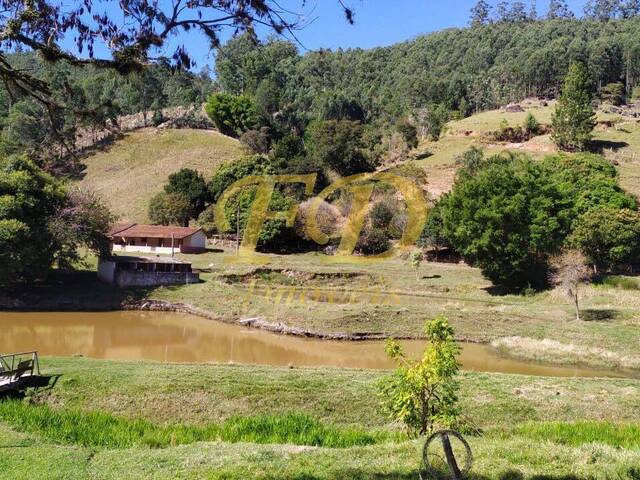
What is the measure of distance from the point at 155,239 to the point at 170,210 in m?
7.63

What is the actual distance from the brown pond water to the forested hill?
5614 cm

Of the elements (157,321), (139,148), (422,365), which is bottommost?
(157,321)

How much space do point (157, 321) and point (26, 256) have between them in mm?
7752

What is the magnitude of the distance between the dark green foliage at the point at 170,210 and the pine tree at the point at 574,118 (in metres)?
44.4

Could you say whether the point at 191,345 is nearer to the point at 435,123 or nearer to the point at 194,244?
the point at 194,244

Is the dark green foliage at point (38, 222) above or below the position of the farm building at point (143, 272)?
above

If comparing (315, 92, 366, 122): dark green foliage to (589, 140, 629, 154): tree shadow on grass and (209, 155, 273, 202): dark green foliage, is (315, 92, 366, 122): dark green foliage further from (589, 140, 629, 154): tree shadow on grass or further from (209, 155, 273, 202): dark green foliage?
(589, 140, 629, 154): tree shadow on grass

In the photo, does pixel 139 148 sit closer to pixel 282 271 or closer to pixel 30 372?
pixel 282 271

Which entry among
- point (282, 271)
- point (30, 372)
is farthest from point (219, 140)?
point (30, 372)

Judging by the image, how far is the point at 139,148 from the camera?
80.6 meters

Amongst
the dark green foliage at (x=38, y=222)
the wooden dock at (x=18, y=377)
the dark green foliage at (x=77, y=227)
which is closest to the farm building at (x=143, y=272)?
the dark green foliage at (x=77, y=227)

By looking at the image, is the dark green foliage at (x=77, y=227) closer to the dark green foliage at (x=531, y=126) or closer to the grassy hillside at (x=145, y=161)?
the grassy hillside at (x=145, y=161)

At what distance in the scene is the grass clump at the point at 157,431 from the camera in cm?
909

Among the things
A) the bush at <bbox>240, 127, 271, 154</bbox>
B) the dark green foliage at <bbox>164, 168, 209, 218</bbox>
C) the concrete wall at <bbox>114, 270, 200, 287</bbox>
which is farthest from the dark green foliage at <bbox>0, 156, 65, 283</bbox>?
the bush at <bbox>240, 127, 271, 154</bbox>
